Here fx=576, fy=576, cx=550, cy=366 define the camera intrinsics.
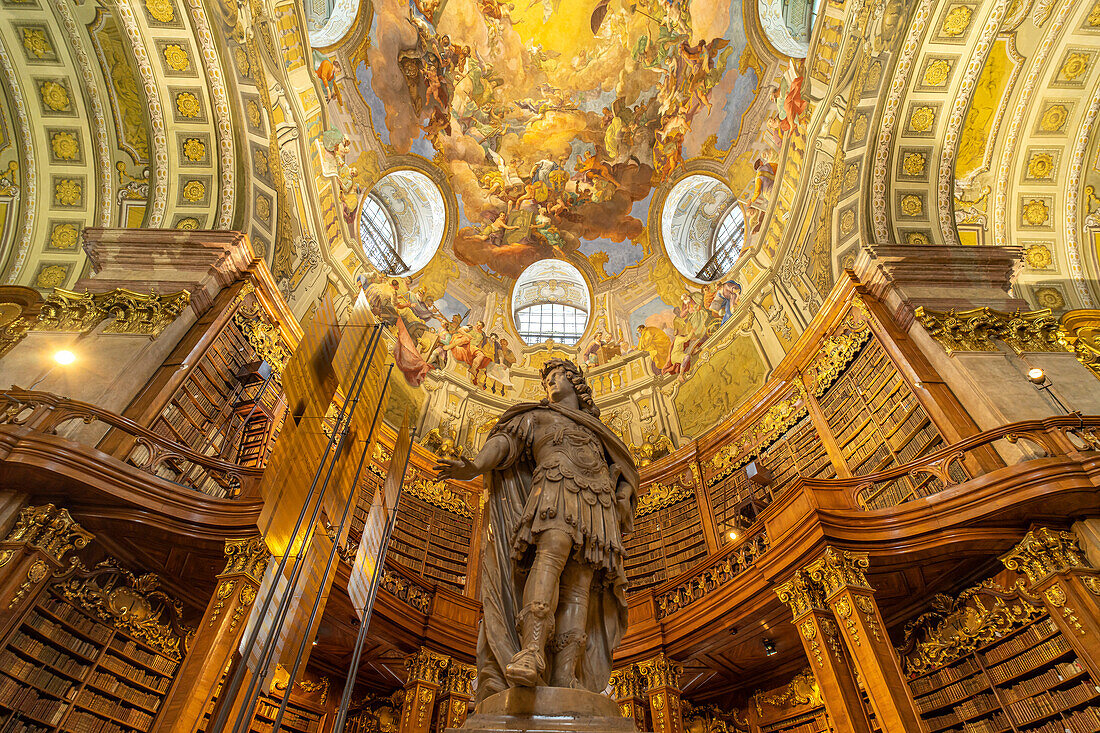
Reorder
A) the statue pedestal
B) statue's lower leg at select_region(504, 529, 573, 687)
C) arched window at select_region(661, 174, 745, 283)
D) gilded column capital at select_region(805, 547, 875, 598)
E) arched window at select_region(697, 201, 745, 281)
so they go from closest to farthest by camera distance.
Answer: the statue pedestal → statue's lower leg at select_region(504, 529, 573, 687) → gilded column capital at select_region(805, 547, 875, 598) → arched window at select_region(697, 201, 745, 281) → arched window at select_region(661, 174, 745, 283)

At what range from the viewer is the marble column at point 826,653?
19.3 feet

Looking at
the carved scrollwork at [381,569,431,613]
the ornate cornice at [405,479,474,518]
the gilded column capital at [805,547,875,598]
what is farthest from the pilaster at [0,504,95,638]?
the gilded column capital at [805,547,875,598]

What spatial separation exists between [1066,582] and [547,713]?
6130 mm

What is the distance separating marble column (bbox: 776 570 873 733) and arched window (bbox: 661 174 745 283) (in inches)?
368

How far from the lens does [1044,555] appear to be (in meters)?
6.05

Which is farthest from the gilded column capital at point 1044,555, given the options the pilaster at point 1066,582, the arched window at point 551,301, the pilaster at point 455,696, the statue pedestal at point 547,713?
the arched window at point 551,301

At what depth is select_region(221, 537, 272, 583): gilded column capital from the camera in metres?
6.40

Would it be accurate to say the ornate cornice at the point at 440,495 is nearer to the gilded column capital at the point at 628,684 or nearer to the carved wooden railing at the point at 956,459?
the gilded column capital at the point at 628,684

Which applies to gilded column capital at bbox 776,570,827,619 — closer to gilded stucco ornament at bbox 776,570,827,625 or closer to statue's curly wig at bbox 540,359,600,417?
gilded stucco ornament at bbox 776,570,827,625

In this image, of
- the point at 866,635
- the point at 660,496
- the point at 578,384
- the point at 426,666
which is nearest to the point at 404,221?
the point at 660,496

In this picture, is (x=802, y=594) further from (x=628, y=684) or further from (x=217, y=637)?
(x=217, y=637)

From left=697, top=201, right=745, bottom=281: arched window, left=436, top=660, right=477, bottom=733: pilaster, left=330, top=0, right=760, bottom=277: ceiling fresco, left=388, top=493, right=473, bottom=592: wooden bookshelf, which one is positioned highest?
left=330, top=0, right=760, bottom=277: ceiling fresco

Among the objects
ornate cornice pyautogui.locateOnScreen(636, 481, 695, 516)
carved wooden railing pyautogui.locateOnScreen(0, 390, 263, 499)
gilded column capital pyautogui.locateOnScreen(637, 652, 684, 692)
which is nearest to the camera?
carved wooden railing pyautogui.locateOnScreen(0, 390, 263, 499)

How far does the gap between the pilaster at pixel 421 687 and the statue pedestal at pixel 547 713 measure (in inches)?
273
